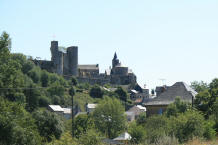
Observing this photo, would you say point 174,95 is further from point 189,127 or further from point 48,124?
point 189,127

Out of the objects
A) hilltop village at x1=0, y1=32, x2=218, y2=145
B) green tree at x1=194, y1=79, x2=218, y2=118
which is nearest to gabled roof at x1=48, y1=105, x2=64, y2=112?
hilltop village at x1=0, y1=32, x2=218, y2=145

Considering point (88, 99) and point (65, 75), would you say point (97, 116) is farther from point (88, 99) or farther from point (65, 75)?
point (65, 75)

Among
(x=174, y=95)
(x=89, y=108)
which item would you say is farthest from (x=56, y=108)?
(x=174, y=95)

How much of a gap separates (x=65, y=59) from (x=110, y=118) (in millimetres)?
89887

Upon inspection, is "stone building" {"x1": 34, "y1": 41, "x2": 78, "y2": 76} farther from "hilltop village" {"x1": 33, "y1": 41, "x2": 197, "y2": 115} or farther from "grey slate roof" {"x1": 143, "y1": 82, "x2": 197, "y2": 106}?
"grey slate roof" {"x1": 143, "y1": 82, "x2": 197, "y2": 106}

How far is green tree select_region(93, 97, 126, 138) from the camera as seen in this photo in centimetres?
7675

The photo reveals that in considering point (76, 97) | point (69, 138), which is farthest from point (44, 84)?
point (69, 138)

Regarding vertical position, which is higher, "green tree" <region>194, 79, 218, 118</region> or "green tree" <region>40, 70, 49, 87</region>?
"green tree" <region>40, 70, 49, 87</region>

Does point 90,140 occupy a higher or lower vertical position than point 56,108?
higher

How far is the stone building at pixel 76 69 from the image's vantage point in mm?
157500

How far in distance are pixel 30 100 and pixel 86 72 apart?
256 ft

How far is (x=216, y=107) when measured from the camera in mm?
36812

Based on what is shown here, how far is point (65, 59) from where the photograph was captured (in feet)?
546

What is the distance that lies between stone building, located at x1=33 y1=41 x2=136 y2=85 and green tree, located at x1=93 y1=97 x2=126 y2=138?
77.1 meters
